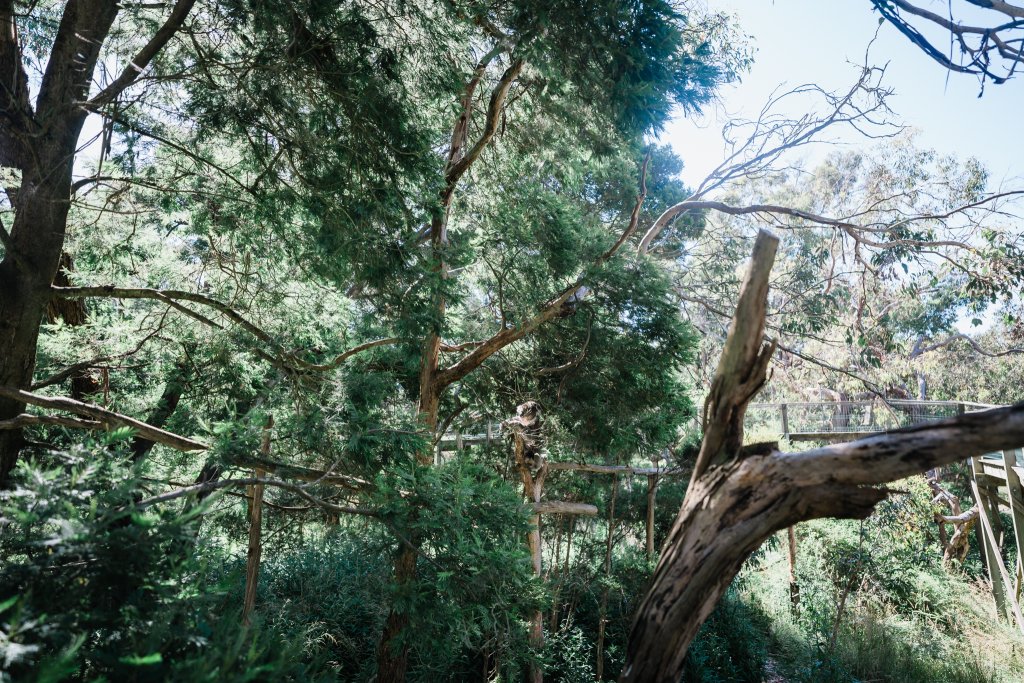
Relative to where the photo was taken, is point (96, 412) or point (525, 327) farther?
point (525, 327)

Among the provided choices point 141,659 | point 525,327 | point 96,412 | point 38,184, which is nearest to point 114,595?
point 141,659

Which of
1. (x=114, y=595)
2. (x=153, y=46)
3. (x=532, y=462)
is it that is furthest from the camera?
(x=532, y=462)

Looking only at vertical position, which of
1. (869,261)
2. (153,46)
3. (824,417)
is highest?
(869,261)

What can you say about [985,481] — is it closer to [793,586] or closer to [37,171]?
[793,586]

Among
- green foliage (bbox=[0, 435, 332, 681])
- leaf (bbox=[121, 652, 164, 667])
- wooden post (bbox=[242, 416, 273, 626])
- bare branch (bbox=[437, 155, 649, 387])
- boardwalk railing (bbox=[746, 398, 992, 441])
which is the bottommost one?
leaf (bbox=[121, 652, 164, 667])

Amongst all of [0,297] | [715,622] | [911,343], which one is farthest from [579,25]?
[911,343]

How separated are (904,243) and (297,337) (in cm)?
695

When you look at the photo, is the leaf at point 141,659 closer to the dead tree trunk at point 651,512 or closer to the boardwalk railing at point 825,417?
the dead tree trunk at point 651,512

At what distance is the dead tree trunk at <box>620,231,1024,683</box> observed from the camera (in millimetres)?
2256

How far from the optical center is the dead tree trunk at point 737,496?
7.40ft

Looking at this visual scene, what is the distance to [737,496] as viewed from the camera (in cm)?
238

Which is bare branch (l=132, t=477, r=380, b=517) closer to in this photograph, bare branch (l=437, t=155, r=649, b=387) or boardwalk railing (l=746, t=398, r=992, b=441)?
bare branch (l=437, t=155, r=649, b=387)

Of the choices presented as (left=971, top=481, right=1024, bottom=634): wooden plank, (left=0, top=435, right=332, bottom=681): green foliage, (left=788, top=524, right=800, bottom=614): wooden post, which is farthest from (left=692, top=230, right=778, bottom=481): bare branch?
(left=788, top=524, right=800, bottom=614): wooden post

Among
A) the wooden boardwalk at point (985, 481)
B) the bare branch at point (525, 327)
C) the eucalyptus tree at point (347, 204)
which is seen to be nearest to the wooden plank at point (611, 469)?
the wooden boardwalk at point (985, 481)
